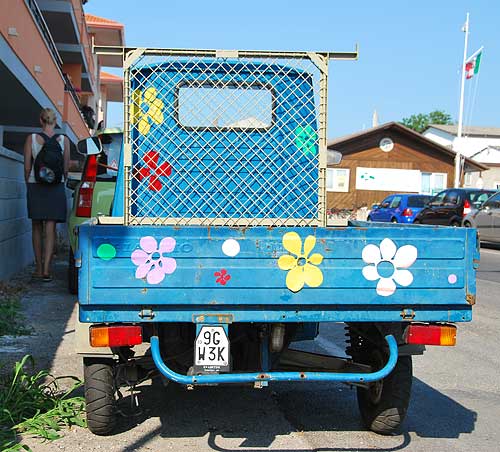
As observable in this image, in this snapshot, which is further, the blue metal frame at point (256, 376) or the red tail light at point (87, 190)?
the red tail light at point (87, 190)

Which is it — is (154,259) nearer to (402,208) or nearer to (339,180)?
(402,208)

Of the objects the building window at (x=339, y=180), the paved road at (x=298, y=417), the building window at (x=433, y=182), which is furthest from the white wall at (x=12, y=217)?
the building window at (x=433, y=182)

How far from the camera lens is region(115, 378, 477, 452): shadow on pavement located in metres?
4.45

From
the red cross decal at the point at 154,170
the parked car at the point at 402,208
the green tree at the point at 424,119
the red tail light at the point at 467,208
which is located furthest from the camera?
the green tree at the point at 424,119

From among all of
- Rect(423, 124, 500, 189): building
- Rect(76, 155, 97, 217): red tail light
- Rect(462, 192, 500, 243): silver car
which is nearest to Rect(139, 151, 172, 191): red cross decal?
Rect(76, 155, 97, 217): red tail light

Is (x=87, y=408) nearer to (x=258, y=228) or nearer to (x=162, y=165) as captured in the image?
(x=258, y=228)

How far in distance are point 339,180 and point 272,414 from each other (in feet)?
120

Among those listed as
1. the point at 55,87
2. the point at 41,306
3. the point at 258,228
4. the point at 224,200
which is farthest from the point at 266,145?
the point at 55,87

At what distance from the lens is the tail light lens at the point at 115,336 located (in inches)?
152

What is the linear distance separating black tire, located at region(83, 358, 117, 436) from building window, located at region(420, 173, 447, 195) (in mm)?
39873

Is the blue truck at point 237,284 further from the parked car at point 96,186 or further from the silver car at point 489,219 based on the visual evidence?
the silver car at point 489,219

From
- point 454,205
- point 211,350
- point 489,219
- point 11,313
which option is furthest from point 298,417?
point 454,205

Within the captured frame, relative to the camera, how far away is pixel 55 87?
16062 millimetres

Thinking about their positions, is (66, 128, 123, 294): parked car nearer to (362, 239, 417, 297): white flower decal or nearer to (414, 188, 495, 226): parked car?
(362, 239, 417, 297): white flower decal
